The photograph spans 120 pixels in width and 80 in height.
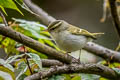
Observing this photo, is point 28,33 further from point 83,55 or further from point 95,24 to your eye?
point 95,24

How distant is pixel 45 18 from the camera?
7.52 feet

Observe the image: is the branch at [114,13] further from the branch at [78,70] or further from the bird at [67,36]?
the branch at [78,70]

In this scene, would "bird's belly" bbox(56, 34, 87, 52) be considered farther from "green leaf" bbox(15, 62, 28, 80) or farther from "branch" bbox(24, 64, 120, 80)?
"green leaf" bbox(15, 62, 28, 80)

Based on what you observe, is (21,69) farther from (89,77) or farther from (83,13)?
(83,13)

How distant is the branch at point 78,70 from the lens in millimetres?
1063

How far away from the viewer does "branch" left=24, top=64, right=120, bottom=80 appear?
41.9 inches

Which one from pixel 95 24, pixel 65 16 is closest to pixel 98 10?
pixel 95 24

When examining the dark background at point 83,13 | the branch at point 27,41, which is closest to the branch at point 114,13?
the branch at point 27,41

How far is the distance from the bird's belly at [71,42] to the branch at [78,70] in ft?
1.59

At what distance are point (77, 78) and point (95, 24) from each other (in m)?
3.09

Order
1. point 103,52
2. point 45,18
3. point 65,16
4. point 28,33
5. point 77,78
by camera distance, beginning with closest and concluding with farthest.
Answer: point 77,78 < point 28,33 < point 103,52 < point 45,18 < point 65,16

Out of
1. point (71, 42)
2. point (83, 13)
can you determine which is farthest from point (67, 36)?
point (83, 13)

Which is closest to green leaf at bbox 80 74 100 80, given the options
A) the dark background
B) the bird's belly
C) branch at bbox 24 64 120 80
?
branch at bbox 24 64 120 80

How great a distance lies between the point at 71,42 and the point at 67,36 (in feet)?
0.25
